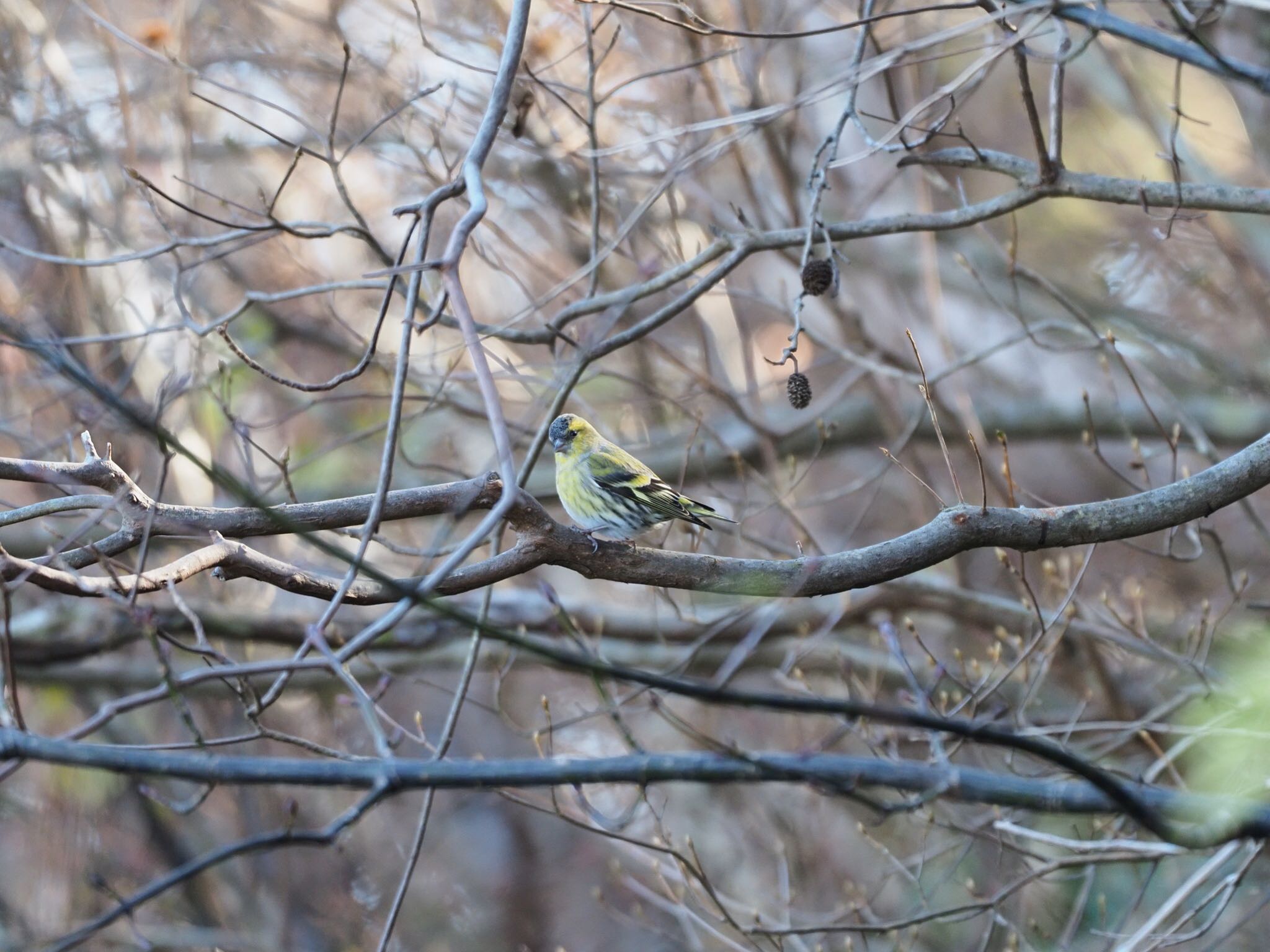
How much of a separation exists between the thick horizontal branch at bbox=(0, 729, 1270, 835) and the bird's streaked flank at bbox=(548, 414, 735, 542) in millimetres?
2762

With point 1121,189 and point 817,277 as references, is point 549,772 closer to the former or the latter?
point 817,277

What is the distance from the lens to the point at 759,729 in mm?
10445

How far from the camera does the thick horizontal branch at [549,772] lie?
6.00 feet

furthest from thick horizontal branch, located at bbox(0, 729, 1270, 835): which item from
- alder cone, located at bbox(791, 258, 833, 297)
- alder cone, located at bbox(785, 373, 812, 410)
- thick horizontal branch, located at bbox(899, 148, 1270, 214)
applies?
thick horizontal branch, located at bbox(899, 148, 1270, 214)

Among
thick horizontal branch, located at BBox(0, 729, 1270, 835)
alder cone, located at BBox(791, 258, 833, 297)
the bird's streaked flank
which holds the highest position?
alder cone, located at BBox(791, 258, 833, 297)

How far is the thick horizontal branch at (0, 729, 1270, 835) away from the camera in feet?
6.00

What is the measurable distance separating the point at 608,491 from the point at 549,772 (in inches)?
128

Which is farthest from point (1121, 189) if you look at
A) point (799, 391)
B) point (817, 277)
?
point (799, 391)

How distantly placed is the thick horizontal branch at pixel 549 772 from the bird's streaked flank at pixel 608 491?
2762mm

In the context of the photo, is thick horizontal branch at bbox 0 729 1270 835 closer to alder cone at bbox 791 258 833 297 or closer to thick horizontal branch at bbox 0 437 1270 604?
thick horizontal branch at bbox 0 437 1270 604

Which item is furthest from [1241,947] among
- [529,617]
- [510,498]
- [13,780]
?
[13,780]

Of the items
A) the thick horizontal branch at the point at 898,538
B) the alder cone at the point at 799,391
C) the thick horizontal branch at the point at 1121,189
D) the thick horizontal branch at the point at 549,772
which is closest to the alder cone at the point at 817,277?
the alder cone at the point at 799,391

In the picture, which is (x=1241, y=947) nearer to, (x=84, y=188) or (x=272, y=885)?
(x=272, y=885)

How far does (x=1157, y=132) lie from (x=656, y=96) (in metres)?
3.54
